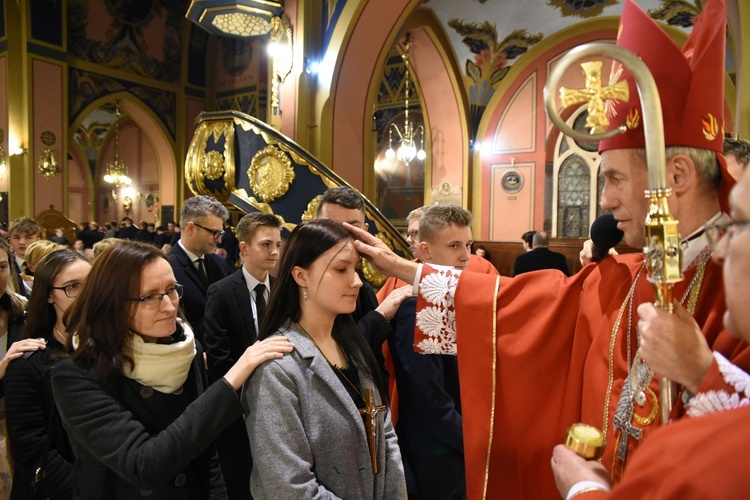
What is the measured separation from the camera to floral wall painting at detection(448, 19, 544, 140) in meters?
10.6

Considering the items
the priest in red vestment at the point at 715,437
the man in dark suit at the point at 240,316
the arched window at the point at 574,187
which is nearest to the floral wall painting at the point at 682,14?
the arched window at the point at 574,187

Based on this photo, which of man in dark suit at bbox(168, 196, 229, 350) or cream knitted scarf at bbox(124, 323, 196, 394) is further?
man in dark suit at bbox(168, 196, 229, 350)

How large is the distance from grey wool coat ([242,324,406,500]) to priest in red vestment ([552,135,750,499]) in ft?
2.49

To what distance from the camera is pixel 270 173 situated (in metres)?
5.71

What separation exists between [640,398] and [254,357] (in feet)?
3.55

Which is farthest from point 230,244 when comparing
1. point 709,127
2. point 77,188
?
point 77,188

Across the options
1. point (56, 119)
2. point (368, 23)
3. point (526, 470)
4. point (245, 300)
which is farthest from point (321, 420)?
point (56, 119)

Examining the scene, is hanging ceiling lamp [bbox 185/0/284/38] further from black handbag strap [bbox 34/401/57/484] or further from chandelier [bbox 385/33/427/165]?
black handbag strap [bbox 34/401/57/484]

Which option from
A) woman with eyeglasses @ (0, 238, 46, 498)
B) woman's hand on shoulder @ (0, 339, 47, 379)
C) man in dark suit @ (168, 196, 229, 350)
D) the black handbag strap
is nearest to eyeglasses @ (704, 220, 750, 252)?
the black handbag strap

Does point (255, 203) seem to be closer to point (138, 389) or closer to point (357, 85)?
point (357, 85)

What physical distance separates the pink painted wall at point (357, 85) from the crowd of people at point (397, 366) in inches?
→ 197

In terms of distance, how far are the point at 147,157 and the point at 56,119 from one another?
24.3 ft

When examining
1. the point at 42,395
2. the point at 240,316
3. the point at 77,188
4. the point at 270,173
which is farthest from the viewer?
the point at 77,188

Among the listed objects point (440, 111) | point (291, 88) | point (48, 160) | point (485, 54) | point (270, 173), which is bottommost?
point (270, 173)
